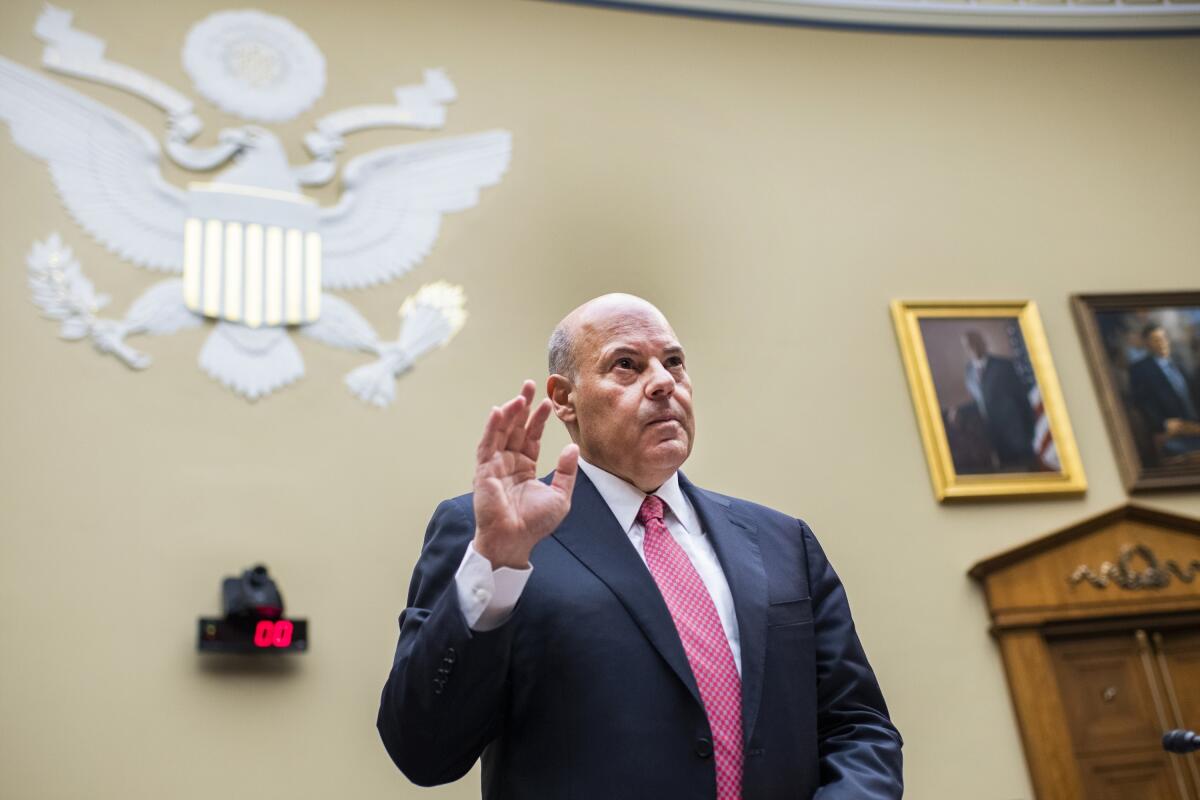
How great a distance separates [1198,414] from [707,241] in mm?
3591

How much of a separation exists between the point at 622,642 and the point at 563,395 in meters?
0.75

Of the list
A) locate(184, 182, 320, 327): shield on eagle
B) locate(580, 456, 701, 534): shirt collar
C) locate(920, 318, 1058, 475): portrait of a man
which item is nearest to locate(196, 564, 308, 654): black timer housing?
locate(184, 182, 320, 327): shield on eagle

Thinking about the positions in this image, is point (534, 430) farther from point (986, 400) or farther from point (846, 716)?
point (986, 400)

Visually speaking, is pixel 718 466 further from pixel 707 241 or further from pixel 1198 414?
pixel 1198 414

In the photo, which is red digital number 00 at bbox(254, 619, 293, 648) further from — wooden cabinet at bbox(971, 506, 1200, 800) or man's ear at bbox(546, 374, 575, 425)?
wooden cabinet at bbox(971, 506, 1200, 800)

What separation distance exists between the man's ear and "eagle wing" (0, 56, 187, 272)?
4.39m

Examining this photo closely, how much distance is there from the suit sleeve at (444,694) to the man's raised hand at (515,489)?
0.12 meters

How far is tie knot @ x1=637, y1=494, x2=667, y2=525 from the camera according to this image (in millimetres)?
2340

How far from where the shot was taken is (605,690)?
1982 mm

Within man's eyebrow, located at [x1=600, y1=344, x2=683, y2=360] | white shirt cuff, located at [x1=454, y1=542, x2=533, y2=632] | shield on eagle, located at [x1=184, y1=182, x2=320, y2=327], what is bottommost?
white shirt cuff, located at [x1=454, y1=542, x2=533, y2=632]

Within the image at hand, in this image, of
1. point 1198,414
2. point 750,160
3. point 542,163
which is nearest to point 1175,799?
point 1198,414

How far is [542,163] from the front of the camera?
7340 mm

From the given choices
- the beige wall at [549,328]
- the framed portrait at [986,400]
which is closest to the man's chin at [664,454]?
the beige wall at [549,328]

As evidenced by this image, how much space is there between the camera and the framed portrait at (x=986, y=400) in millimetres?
7070
